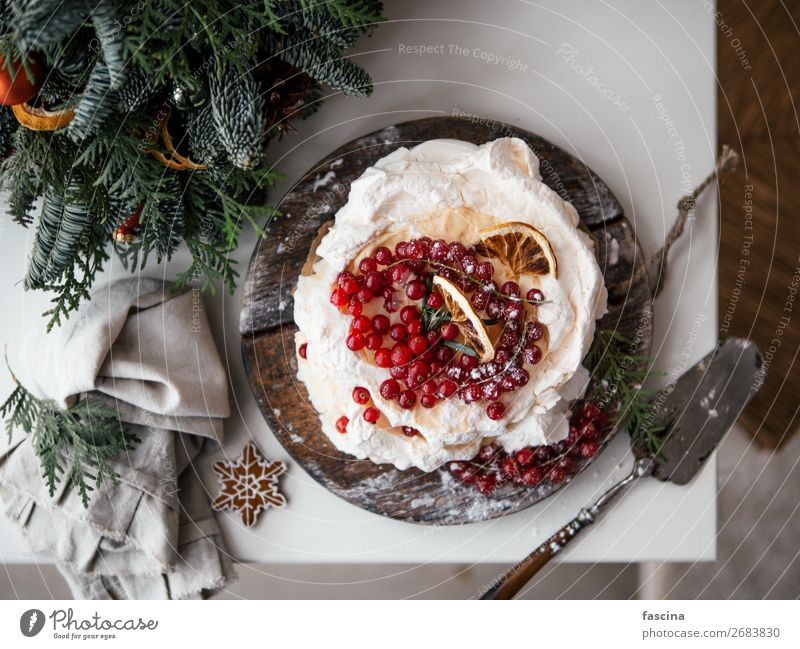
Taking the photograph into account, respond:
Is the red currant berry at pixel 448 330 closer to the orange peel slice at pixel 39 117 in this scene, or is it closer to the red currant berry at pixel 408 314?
the red currant berry at pixel 408 314

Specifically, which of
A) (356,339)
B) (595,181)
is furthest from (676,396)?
(356,339)

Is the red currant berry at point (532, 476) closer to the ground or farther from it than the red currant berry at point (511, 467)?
closer to the ground

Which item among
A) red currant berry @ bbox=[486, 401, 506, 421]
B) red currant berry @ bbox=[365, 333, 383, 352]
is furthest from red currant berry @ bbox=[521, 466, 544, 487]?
red currant berry @ bbox=[365, 333, 383, 352]

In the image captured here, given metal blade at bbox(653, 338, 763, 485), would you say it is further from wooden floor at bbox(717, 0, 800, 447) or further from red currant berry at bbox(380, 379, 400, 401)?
red currant berry at bbox(380, 379, 400, 401)

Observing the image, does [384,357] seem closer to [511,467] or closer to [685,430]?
[511,467]

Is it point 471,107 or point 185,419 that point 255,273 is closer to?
point 185,419

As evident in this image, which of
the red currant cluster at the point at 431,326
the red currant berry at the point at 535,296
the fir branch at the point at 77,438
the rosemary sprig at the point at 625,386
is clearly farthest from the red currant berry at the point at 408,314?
the fir branch at the point at 77,438

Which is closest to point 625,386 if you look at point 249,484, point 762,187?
point 762,187
